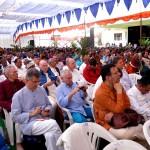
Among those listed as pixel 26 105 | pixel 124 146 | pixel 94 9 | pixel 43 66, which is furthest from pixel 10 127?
pixel 94 9

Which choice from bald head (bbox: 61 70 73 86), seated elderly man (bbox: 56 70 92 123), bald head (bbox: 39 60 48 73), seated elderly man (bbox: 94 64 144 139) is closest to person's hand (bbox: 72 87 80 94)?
seated elderly man (bbox: 56 70 92 123)

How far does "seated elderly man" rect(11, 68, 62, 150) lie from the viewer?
11.8 ft

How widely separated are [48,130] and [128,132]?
3.01 ft

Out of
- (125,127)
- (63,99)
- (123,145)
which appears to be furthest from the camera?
(63,99)

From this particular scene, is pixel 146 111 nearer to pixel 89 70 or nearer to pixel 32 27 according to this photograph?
pixel 89 70

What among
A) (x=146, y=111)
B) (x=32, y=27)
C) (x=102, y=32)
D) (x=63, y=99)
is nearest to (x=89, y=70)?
(x=63, y=99)

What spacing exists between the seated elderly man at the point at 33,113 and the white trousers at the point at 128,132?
67 centimetres

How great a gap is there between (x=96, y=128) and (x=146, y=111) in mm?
1174

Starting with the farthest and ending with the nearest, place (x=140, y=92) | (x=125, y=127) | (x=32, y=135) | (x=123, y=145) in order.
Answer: (x=140, y=92)
(x=32, y=135)
(x=125, y=127)
(x=123, y=145)

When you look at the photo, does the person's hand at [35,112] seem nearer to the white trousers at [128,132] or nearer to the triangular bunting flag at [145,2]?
the white trousers at [128,132]

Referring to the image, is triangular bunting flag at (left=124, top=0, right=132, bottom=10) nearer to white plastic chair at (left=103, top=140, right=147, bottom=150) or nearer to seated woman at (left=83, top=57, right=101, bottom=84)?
seated woman at (left=83, top=57, right=101, bottom=84)

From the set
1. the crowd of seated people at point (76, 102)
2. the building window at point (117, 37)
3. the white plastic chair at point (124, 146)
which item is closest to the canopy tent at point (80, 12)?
the building window at point (117, 37)

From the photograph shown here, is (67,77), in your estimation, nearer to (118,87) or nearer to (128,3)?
(118,87)

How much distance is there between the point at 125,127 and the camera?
3.44m
